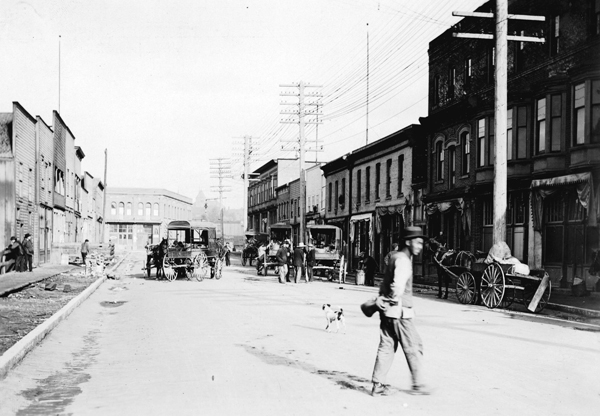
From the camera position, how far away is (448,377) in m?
8.20

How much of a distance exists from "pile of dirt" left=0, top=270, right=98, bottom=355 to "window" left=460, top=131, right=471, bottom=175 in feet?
55.2

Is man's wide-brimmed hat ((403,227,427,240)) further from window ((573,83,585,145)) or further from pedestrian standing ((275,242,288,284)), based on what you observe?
pedestrian standing ((275,242,288,284))

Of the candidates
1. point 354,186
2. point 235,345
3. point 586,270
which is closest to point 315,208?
point 354,186

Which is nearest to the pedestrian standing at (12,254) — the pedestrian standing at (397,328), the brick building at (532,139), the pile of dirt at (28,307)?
the pile of dirt at (28,307)

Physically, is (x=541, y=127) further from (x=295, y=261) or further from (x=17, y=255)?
(x=17, y=255)

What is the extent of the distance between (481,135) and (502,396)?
72.6 feet

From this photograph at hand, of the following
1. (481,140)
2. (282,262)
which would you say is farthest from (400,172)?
(282,262)

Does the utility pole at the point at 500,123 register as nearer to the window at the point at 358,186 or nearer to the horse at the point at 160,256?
the horse at the point at 160,256

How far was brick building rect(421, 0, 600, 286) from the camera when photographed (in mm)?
20859

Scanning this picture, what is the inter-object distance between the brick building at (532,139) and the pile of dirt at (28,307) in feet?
50.9

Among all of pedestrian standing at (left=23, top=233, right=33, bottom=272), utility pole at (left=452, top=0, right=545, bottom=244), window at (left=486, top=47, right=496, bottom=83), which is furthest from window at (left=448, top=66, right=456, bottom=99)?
pedestrian standing at (left=23, top=233, right=33, bottom=272)

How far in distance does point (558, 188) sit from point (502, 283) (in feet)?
21.6

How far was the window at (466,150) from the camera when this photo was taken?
29.1 meters

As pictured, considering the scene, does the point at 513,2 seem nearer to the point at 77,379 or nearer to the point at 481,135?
the point at 481,135
